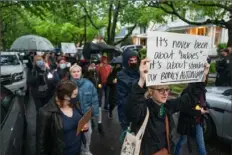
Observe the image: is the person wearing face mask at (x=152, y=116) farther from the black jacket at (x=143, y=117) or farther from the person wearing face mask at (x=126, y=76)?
the person wearing face mask at (x=126, y=76)

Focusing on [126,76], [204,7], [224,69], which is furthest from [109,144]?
[204,7]

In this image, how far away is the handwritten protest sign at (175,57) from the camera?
2699mm

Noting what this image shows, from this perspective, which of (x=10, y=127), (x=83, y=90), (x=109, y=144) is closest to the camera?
(x=10, y=127)

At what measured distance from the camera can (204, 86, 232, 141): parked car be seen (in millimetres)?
5344

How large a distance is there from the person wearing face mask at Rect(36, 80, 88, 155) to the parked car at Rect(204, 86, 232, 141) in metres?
2.92

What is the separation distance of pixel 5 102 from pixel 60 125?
1159 millimetres

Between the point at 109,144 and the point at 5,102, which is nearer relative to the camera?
the point at 5,102

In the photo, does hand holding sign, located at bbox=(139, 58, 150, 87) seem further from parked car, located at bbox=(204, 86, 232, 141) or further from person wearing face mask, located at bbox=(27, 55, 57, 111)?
person wearing face mask, located at bbox=(27, 55, 57, 111)

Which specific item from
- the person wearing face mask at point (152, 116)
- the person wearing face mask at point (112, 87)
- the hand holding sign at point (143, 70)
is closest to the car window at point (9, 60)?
the person wearing face mask at point (112, 87)

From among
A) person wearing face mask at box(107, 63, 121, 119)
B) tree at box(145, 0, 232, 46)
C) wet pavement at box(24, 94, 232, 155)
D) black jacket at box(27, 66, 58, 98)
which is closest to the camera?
wet pavement at box(24, 94, 232, 155)

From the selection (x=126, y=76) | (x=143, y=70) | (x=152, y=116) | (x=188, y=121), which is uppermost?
(x=143, y=70)

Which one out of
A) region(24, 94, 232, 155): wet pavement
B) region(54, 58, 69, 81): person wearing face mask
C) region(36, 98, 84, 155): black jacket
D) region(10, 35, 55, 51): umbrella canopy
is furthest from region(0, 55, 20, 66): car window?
region(36, 98, 84, 155): black jacket

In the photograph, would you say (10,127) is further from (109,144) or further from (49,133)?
(109,144)

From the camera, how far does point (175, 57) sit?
9.75ft
